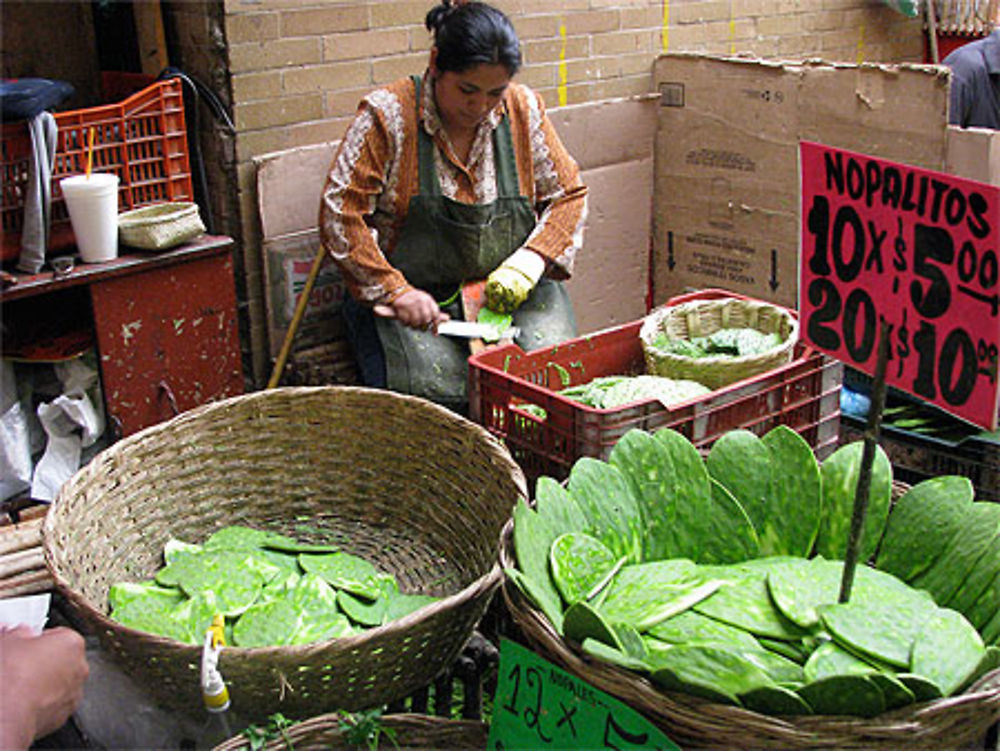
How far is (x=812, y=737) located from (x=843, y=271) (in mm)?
700

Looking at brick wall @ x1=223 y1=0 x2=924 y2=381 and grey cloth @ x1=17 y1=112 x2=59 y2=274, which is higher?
brick wall @ x1=223 y1=0 x2=924 y2=381

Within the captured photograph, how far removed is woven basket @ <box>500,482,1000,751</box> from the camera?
135 cm

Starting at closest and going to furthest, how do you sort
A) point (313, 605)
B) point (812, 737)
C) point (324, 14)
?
point (812, 737)
point (313, 605)
point (324, 14)

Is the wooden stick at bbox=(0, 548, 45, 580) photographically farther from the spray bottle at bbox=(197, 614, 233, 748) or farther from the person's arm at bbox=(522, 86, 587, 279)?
the person's arm at bbox=(522, 86, 587, 279)

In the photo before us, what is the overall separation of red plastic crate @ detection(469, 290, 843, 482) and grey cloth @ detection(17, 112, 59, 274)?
1.31 m

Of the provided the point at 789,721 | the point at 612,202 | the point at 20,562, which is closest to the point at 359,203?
the point at 20,562

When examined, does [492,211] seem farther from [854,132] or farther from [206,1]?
[854,132]

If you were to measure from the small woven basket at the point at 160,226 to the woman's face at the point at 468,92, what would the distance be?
83 centimetres

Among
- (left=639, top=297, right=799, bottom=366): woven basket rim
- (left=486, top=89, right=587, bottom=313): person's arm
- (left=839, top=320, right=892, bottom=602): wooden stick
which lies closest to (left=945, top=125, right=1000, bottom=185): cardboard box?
(left=639, top=297, right=799, bottom=366): woven basket rim

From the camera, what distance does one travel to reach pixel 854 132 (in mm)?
4059

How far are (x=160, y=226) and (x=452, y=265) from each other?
895 millimetres

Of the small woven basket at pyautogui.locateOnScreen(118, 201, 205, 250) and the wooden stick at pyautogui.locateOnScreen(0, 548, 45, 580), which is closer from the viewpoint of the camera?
the wooden stick at pyautogui.locateOnScreen(0, 548, 45, 580)

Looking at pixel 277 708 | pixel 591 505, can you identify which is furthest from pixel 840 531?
pixel 277 708

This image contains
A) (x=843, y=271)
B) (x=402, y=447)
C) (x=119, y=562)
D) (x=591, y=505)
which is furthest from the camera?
(x=402, y=447)
